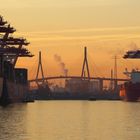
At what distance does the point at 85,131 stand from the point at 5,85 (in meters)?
75.9

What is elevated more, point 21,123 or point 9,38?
point 9,38

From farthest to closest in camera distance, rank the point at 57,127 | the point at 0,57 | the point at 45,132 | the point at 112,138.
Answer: the point at 0,57
the point at 57,127
the point at 45,132
the point at 112,138

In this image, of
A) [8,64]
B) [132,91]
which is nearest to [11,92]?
[8,64]

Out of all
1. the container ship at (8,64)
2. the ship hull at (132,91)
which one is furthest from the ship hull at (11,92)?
the ship hull at (132,91)

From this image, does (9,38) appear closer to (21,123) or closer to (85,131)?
(21,123)

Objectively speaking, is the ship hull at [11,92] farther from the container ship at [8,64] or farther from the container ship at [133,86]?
the container ship at [133,86]

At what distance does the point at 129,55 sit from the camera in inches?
7431

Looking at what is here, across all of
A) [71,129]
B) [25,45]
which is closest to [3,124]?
[71,129]

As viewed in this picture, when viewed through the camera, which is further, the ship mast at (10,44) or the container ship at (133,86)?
the container ship at (133,86)

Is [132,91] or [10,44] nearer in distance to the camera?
[10,44]

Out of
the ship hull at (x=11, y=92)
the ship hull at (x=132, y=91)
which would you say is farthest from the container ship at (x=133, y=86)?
the ship hull at (x=11, y=92)

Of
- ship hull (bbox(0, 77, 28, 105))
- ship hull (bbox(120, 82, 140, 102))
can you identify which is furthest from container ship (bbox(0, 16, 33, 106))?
ship hull (bbox(120, 82, 140, 102))

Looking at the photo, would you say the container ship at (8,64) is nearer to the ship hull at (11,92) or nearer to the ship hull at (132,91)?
the ship hull at (11,92)

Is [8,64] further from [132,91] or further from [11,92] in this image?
[132,91]
